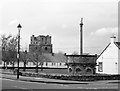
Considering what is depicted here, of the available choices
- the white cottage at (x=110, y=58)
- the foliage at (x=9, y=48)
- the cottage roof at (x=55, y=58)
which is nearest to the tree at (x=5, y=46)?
the foliage at (x=9, y=48)

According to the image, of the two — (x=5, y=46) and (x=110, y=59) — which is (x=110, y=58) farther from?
(x=5, y=46)

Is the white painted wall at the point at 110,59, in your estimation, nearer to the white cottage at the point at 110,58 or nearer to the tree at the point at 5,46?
the white cottage at the point at 110,58

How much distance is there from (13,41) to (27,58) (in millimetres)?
20594

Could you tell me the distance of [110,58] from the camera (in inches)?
1855

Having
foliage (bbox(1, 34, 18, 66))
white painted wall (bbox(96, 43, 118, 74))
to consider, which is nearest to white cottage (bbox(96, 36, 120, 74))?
white painted wall (bbox(96, 43, 118, 74))

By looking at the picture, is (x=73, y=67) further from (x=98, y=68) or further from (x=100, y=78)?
(x=98, y=68)

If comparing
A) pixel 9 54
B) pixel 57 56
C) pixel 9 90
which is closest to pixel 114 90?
pixel 9 90

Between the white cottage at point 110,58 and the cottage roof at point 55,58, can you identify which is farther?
the cottage roof at point 55,58

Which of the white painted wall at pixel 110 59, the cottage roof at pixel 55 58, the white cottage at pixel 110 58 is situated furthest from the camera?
the cottage roof at pixel 55 58

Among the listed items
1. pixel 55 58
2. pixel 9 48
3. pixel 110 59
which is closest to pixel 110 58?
pixel 110 59

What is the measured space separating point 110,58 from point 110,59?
0.19 metres

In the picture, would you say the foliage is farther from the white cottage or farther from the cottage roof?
the cottage roof

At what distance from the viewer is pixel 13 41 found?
2468 inches

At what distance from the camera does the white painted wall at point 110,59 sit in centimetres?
4584
